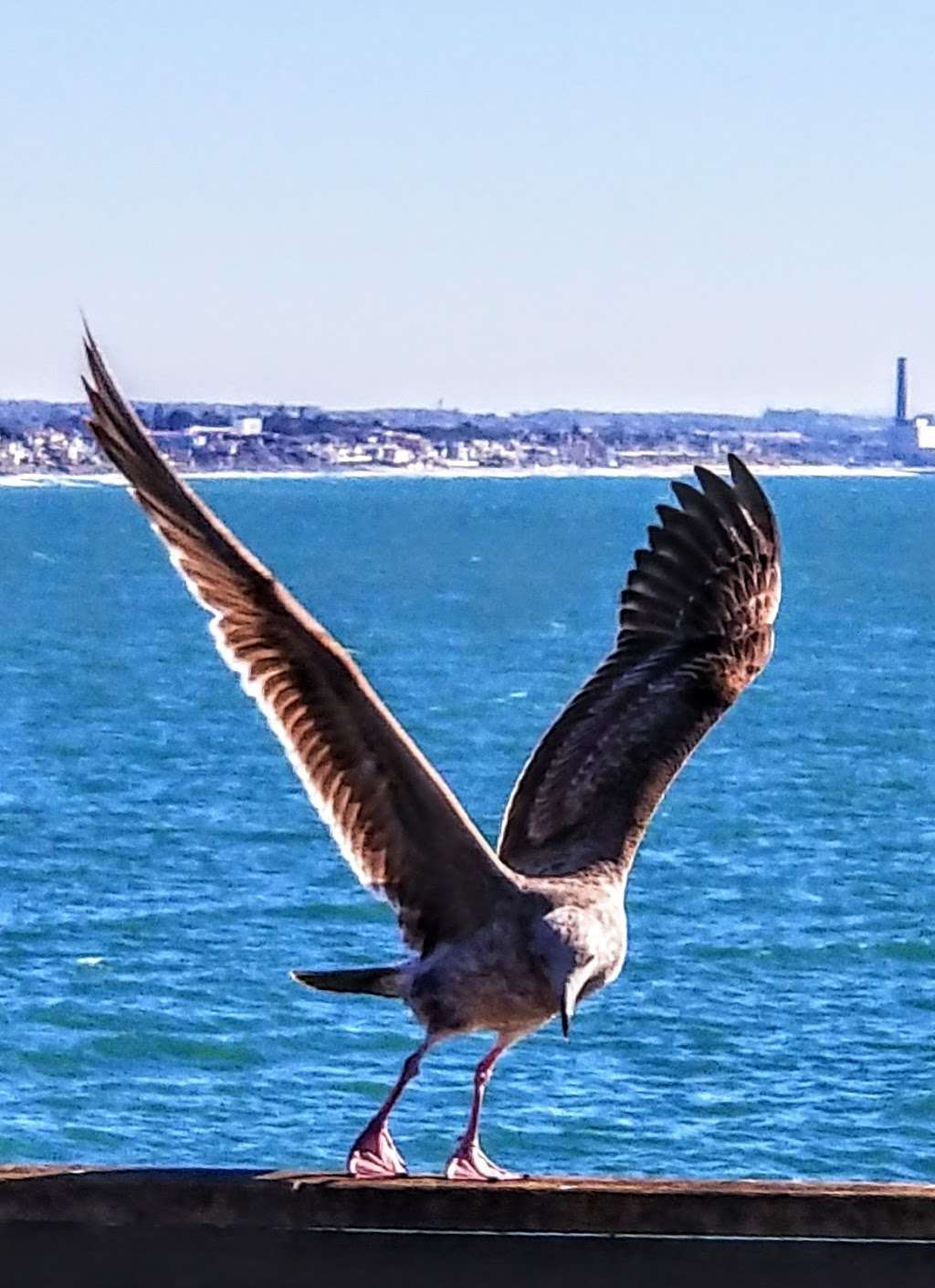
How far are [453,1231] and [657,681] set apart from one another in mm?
3403

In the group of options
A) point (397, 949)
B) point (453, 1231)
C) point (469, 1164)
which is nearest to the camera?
point (453, 1231)

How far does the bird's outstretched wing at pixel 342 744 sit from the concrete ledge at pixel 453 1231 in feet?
5.98

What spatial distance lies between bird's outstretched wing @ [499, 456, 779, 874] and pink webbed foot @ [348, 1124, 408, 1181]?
3.50 ft

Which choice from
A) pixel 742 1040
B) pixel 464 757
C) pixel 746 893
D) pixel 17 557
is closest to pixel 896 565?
pixel 17 557

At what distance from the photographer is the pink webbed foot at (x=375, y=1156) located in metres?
5.12

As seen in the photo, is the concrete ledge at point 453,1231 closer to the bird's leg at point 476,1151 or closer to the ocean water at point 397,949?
the bird's leg at point 476,1151

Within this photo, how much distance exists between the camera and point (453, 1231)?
4.12 m

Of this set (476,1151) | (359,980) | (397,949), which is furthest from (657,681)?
(397,949)

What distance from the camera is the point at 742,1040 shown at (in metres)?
28.9

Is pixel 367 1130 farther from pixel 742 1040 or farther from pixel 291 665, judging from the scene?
pixel 742 1040

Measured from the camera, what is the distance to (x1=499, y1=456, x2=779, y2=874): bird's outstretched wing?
21.9 ft

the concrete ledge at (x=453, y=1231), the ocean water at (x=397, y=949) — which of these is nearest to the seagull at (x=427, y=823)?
the concrete ledge at (x=453, y=1231)

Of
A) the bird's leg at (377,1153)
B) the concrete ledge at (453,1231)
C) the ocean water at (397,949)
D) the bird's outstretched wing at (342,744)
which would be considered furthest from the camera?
the ocean water at (397,949)

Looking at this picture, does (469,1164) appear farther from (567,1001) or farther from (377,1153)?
(567,1001)
